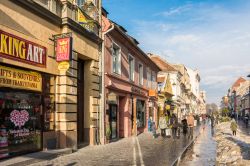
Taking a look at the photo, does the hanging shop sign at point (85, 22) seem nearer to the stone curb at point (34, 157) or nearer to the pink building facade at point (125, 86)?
the pink building facade at point (125, 86)

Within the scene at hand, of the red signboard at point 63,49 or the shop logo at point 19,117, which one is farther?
the red signboard at point 63,49

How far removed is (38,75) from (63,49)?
1350 millimetres

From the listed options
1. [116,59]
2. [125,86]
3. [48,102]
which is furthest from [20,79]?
[125,86]

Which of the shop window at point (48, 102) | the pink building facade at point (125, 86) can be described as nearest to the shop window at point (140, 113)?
the pink building facade at point (125, 86)

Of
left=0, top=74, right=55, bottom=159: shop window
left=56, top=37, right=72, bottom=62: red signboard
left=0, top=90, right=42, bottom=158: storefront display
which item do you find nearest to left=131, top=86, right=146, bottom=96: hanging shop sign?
left=0, top=74, right=55, bottom=159: shop window

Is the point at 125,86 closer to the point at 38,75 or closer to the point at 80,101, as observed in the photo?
the point at 80,101

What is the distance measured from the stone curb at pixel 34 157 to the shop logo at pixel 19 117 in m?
1.06

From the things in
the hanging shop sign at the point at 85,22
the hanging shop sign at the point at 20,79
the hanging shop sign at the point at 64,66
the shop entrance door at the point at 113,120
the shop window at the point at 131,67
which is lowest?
the shop entrance door at the point at 113,120

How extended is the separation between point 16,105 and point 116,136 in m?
9.72

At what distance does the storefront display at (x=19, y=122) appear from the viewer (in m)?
10.0

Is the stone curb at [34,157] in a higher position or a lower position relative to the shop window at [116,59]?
lower

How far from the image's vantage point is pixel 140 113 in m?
25.6

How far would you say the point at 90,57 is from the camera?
15414 mm

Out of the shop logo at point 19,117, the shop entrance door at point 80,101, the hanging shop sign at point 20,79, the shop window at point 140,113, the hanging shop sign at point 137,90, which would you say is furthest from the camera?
the shop window at point 140,113
